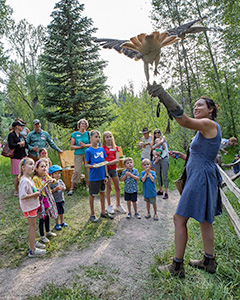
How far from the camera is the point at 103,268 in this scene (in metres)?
2.78

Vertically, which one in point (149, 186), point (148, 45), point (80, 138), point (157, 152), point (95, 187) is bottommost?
point (149, 186)

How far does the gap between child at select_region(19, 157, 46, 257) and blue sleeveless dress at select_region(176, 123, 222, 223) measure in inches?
82.8

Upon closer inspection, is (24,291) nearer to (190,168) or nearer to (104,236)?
(104,236)

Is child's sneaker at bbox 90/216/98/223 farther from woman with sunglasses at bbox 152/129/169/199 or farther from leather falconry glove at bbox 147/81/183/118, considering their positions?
leather falconry glove at bbox 147/81/183/118

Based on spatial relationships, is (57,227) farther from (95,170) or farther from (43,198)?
(95,170)

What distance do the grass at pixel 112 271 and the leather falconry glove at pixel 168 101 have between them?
174 cm

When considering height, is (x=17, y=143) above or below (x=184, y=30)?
below

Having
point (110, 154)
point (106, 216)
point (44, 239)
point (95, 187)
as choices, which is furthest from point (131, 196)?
point (44, 239)

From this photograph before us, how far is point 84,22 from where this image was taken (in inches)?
397

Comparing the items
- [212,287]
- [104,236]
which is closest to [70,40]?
[104,236]

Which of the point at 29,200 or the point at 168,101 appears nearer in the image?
the point at 168,101

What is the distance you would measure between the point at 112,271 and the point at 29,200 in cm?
154

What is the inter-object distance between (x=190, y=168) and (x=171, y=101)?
0.83m

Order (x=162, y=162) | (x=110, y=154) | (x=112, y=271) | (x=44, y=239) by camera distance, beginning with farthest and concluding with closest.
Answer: (x=162, y=162) < (x=110, y=154) < (x=44, y=239) < (x=112, y=271)
